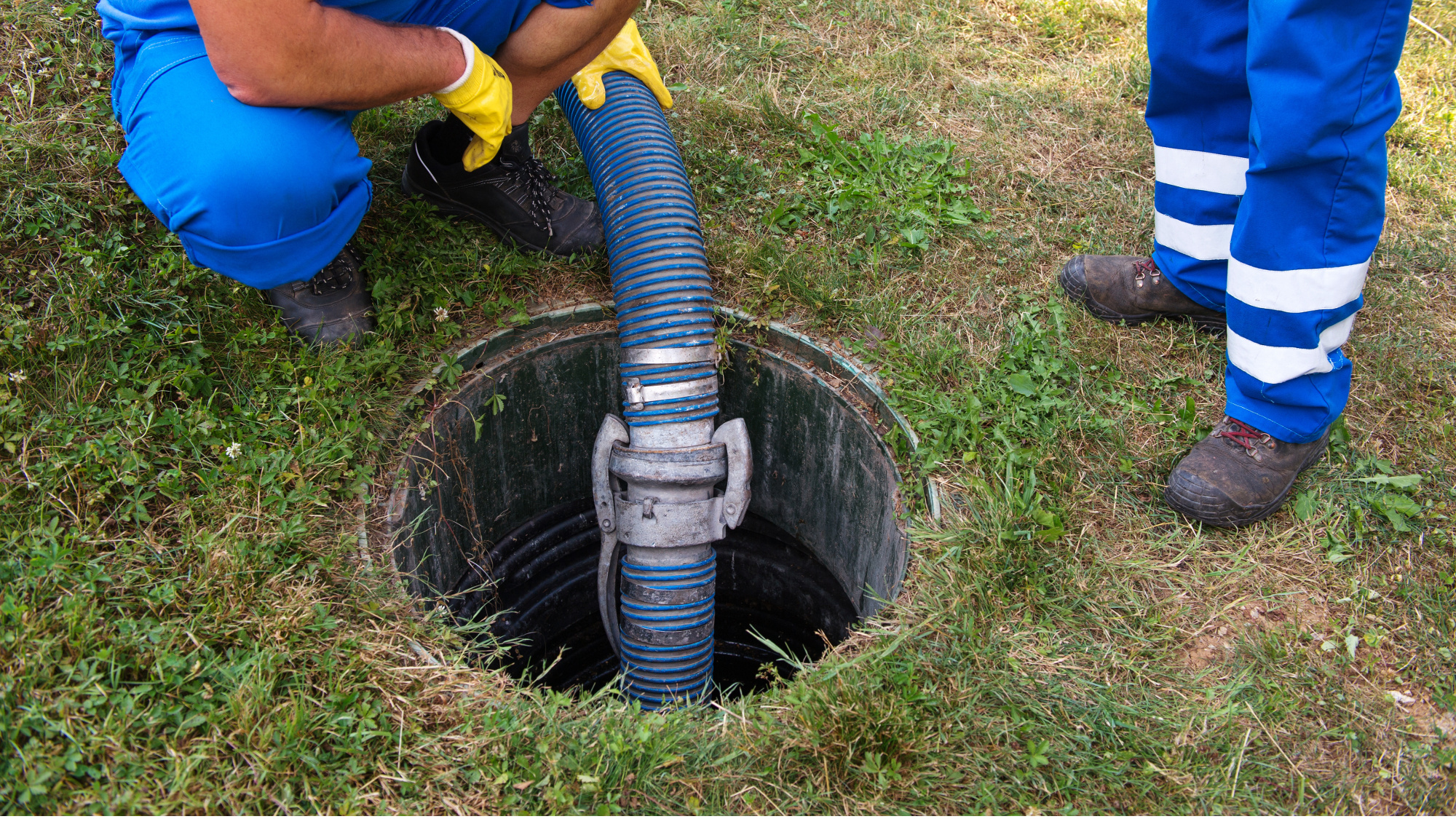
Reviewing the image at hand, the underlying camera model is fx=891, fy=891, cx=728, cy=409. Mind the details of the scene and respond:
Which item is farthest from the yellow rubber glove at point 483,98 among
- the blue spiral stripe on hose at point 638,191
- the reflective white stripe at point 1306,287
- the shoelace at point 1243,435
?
the shoelace at point 1243,435

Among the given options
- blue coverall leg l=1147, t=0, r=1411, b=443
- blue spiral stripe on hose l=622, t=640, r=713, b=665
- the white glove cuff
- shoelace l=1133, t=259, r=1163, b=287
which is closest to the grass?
shoelace l=1133, t=259, r=1163, b=287

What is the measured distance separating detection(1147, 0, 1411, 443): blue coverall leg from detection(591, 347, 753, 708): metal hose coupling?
117 cm

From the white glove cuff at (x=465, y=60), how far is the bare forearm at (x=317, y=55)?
1cm

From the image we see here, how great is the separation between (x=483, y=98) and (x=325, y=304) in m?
0.62

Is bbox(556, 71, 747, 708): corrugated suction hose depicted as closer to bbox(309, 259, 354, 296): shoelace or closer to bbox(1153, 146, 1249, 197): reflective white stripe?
bbox(309, 259, 354, 296): shoelace

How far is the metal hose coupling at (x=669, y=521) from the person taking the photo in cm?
214

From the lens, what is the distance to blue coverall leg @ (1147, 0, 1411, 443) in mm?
1628

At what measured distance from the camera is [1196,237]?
226 cm

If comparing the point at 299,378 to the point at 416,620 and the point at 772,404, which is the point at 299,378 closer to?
the point at 416,620

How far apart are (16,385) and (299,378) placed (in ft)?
1.70

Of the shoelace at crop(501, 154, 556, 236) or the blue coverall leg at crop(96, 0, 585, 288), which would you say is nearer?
the blue coverall leg at crop(96, 0, 585, 288)

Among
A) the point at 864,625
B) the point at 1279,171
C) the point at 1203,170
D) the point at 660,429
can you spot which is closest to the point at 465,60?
the point at 660,429

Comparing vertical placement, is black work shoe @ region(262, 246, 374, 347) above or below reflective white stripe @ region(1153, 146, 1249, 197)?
below

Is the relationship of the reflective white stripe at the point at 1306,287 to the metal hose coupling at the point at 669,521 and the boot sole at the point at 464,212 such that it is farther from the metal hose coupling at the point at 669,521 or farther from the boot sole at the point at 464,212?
the boot sole at the point at 464,212
